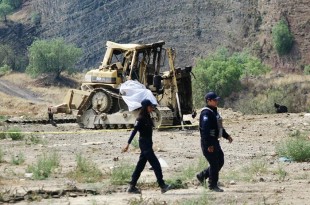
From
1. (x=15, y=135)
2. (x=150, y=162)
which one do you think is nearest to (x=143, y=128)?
(x=150, y=162)

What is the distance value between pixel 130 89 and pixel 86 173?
1044 centimetres

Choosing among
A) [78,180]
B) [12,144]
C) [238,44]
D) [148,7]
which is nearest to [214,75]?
[238,44]

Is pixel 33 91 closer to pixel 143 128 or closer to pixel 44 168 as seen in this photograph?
pixel 44 168

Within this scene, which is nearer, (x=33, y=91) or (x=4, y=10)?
(x=33, y=91)

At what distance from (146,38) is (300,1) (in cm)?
1622

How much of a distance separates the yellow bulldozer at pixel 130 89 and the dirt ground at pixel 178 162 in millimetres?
695

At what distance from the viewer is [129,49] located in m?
28.3

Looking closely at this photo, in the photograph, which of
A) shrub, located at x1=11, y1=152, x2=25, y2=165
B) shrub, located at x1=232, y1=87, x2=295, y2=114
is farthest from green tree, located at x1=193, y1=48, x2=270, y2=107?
shrub, located at x1=11, y1=152, x2=25, y2=165

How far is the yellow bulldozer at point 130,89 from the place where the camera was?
91.1 feet

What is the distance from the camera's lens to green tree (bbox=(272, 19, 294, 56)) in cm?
8244

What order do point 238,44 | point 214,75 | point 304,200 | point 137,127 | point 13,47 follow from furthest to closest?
point 13,47
point 238,44
point 214,75
point 137,127
point 304,200

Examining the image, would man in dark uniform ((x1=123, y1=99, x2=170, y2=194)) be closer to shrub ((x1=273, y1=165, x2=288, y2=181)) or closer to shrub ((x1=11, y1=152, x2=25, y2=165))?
shrub ((x1=273, y1=165, x2=288, y2=181))

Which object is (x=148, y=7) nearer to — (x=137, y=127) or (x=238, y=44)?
(x=238, y=44)

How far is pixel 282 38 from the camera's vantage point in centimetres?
8244
